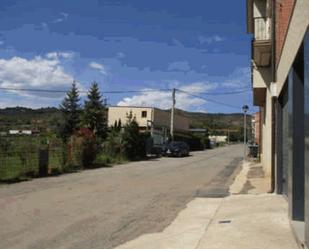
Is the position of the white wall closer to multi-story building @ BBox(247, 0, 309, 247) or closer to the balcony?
the balcony

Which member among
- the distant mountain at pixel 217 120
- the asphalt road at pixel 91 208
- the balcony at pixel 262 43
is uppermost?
the distant mountain at pixel 217 120

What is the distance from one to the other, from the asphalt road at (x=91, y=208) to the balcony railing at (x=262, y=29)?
6.57 m

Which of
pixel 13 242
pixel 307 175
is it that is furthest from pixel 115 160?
pixel 307 175

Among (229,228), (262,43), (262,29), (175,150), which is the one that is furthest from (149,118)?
(229,228)

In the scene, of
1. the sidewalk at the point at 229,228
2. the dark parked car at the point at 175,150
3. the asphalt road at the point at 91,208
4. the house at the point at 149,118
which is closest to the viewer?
the sidewalk at the point at 229,228

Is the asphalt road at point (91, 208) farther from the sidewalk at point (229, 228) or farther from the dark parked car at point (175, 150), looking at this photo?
the dark parked car at point (175, 150)

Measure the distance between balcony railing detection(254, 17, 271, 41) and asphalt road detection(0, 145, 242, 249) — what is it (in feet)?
21.6

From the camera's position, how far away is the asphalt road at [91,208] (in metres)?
10.1

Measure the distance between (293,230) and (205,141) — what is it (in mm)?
77169

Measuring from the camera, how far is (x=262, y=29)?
2295cm

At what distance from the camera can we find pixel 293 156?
9.47 meters

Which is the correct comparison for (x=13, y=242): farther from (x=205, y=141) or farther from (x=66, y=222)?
(x=205, y=141)

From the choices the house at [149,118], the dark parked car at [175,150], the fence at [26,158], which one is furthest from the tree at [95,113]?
the fence at [26,158]

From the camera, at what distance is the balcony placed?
21625 millimetres
